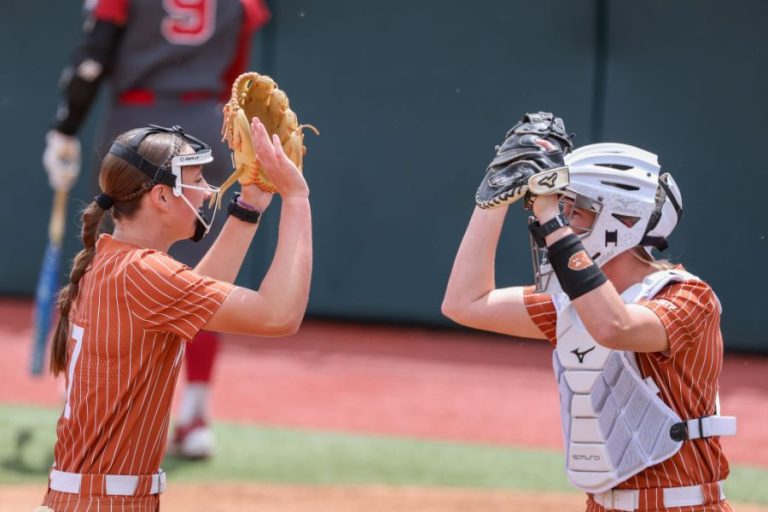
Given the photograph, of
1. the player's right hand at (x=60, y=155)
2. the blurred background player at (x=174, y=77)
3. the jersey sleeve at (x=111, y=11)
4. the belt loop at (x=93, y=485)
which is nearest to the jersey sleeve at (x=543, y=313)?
the belt loop at (x=93, y=485)

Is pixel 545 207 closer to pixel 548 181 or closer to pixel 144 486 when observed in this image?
pixel 548 181

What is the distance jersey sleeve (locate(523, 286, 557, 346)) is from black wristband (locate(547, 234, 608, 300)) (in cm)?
45

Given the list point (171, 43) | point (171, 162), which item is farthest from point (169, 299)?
point (171, 43)

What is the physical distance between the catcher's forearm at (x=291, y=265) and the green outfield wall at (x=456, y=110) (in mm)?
6193

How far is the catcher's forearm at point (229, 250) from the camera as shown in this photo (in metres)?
3.54

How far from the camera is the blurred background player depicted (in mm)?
6301

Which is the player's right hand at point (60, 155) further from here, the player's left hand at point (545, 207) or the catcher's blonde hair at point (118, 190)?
the player's left hand at point (545, 207)

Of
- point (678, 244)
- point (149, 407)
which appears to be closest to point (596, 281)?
point (149, 407)

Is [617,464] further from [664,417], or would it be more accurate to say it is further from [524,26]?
[524,26]

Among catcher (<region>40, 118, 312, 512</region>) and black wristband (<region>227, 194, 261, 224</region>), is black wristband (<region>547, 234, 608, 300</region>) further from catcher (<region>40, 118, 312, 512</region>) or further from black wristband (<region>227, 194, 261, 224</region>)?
black wristband (<region>227, 194, 261, 224</region>)

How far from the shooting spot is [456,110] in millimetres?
9758

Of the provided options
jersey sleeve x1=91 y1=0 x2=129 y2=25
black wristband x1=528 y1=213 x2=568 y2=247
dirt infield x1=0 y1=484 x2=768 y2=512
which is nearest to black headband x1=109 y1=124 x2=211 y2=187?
black wristband x1=528 y1=213 x2=568 y2=247

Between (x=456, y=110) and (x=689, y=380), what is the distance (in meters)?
6.73

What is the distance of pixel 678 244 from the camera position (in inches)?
362
